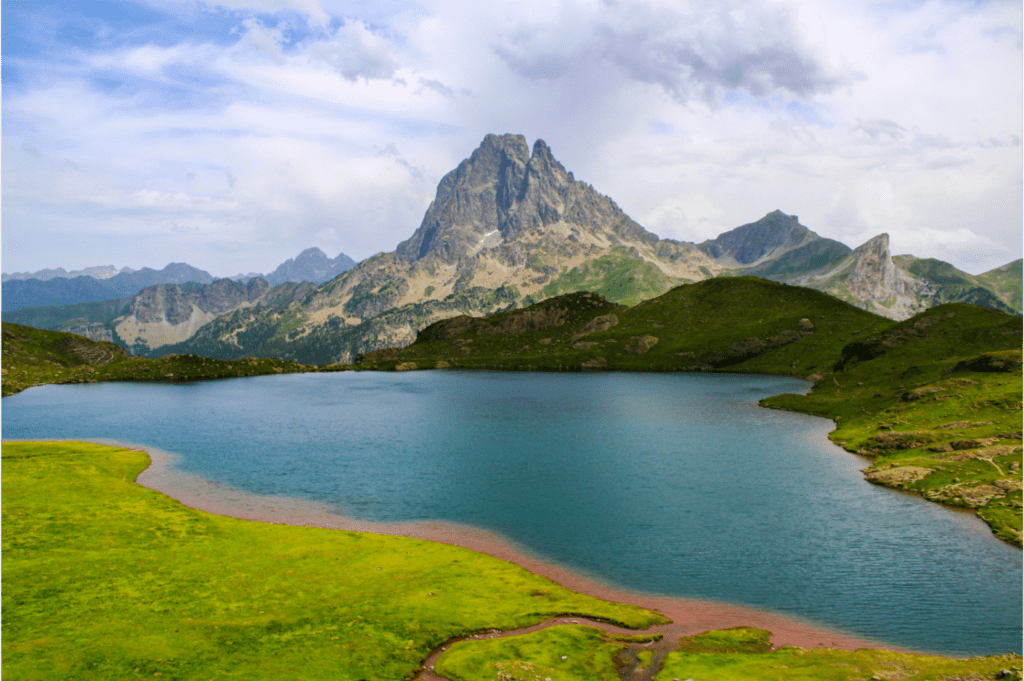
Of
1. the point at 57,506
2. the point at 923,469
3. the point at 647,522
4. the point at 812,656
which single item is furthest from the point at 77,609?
the point at 923,469

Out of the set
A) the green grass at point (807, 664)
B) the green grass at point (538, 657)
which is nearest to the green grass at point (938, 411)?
the green grass at point (807, 664)

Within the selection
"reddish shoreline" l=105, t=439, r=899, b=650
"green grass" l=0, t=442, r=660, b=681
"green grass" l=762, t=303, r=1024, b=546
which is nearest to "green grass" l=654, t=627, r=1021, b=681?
"reddish shoreline" l=105, t=439, r=899, b=650

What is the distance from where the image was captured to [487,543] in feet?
212

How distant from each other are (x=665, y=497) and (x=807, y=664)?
43762 mm

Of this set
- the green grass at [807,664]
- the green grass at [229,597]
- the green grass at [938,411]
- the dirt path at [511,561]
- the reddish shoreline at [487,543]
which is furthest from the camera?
the green grass at [938,411]

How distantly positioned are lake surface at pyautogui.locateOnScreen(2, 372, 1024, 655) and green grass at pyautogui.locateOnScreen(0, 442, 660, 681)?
12908 mm

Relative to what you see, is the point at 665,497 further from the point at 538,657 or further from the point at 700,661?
the point at 538,657

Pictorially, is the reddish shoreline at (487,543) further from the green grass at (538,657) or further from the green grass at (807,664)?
the green grass at (538,657)

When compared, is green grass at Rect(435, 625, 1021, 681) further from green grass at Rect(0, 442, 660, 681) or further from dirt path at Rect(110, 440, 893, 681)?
green grass at Rect(0, 442, 660, 681)

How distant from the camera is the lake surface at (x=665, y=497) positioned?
5081 centimetres

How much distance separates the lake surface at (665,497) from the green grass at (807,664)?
290 inches

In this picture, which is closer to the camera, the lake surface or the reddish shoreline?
the reddish shoreline

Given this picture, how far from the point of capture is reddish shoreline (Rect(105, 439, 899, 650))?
43875 mm

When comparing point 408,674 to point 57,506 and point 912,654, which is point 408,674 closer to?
point 912,654
